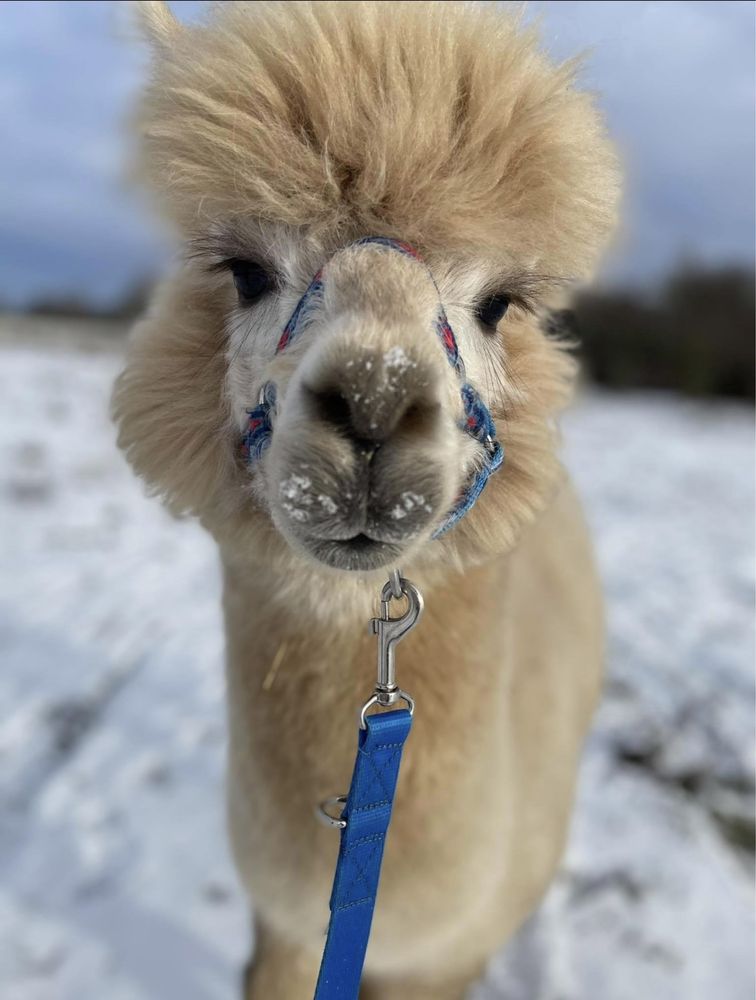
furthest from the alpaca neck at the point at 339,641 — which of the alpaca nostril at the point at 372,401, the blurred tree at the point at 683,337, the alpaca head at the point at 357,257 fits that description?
the blurred tree at the point at 683,337

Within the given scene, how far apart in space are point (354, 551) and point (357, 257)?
1.62ft

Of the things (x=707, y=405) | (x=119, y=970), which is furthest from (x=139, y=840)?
(x=707, y=405)

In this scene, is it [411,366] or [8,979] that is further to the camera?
[8,979]

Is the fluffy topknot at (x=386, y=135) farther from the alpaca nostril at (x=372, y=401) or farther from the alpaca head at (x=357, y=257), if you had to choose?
the alpaca nostril at (x=372, y=401)

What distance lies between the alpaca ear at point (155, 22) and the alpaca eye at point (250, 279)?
50 cm

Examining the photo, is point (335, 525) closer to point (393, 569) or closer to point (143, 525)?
point (393, 569)

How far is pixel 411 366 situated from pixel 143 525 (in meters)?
6.15

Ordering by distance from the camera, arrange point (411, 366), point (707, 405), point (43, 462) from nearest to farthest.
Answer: point (411, 366) → point (43, 462) → point (707, 405)

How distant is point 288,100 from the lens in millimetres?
1450

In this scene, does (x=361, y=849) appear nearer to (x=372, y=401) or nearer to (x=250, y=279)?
(x=372, y=401)

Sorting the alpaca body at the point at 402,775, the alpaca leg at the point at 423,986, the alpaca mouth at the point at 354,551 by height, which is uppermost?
the alpaca mouth at the point at 354,551

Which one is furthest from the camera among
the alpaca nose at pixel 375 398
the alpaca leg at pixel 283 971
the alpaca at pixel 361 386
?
the alpaca leg at pixel 283 971

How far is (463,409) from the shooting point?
4.75ft

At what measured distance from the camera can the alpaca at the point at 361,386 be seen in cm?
124
